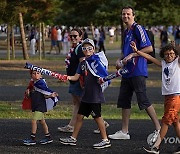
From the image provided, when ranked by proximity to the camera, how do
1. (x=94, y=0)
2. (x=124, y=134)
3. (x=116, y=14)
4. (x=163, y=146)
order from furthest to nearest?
1. (x=94, y=0)
2. (x=116, y=14)
3. (x=124, y=134)
4. (x=163, y=146)

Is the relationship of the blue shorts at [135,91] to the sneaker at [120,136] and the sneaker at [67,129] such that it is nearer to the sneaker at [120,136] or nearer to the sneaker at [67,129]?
the sneaker at [120,136]

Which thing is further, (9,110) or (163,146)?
(9,110)

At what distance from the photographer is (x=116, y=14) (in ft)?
84.2

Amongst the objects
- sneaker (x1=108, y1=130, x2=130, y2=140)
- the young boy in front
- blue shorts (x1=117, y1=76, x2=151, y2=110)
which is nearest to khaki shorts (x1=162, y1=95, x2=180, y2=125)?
blue shorts (x1=117, y1=76, x2=151, y2=110)

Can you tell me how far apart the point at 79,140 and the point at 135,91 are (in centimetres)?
111

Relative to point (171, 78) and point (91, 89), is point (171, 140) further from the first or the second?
point (91, 89)

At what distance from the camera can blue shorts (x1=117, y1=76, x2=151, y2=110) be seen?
8.73 meters

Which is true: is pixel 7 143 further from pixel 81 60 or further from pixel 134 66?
pixel 134 66

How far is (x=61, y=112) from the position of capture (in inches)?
517

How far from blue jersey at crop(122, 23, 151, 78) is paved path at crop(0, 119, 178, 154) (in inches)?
40.9

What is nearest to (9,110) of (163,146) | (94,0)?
(163,146)

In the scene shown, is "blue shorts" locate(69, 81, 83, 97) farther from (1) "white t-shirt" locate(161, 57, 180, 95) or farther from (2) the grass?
(2) the grass

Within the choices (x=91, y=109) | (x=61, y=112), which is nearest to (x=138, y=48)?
(x=91, y=109)

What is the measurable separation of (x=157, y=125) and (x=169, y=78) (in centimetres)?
110
